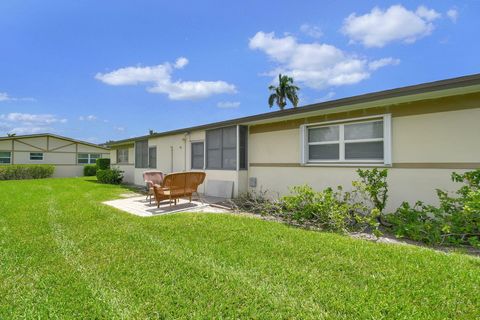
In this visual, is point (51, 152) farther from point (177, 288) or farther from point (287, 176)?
point (177, 288)

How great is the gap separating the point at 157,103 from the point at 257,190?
867 inches

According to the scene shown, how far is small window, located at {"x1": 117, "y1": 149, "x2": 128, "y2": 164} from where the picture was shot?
19.1 metres

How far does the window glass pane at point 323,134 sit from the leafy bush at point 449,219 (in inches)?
108

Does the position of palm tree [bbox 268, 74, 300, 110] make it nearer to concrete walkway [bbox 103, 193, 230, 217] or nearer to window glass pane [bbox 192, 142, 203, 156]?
window glass pane [bbox 192, 142, 203, 156]

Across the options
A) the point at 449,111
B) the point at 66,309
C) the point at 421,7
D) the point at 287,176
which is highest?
Result: the point at 421,7

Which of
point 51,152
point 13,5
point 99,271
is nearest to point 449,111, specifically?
point 99,271

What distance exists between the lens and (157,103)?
27938 mm

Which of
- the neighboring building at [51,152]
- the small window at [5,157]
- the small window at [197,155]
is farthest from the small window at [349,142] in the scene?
the small window at [5,157]

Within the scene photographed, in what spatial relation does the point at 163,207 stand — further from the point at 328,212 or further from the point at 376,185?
the point at 376,185

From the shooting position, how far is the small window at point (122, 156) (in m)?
19.1

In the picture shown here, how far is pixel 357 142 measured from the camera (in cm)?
698

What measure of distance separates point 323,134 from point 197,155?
6.17 m

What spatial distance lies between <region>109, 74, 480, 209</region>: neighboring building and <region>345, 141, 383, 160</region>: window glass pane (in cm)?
2

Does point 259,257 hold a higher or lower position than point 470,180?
lower
